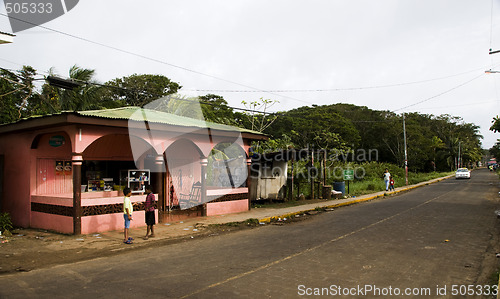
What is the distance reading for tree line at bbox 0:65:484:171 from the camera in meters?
18.3

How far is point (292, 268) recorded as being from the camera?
6.65m

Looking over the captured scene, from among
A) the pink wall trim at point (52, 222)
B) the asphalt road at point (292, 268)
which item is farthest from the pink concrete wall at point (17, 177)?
the asphalt road at point (292, 268)

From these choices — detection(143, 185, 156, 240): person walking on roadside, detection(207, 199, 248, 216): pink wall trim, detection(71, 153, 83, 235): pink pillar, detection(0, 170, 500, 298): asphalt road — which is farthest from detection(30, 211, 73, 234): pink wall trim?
detection(207, 199, 248, 216): pink wall trim

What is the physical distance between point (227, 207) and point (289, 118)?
3955cm

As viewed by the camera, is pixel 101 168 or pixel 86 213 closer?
pixel 86 213

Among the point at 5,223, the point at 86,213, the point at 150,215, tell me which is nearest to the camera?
the point at 150,215

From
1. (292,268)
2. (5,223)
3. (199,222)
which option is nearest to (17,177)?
(5,223)

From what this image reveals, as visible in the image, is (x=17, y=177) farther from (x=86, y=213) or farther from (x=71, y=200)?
(x=86, y=213)

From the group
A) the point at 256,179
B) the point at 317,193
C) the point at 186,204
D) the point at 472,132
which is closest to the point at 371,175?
the point at 317,193

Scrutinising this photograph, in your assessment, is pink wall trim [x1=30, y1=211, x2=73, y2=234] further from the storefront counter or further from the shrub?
the shrub

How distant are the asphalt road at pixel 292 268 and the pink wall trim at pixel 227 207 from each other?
12.0ft

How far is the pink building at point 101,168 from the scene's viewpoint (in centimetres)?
1050

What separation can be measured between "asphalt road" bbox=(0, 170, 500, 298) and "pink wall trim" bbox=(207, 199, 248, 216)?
144 inches

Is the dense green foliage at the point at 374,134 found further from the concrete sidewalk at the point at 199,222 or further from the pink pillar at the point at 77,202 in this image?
the pink pillar at the point at 77,202
